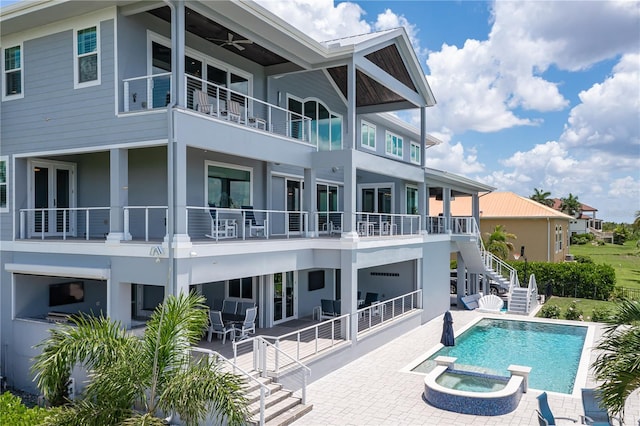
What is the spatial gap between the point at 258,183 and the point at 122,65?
22.3 ft

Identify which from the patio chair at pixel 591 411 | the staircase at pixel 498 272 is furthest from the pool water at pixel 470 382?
the staircase at pixel 498 272

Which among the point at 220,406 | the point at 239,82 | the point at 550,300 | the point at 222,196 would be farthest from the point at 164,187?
the point at 550,300

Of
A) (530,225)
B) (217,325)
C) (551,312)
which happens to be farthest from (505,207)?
(217,325)

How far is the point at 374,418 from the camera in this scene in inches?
467

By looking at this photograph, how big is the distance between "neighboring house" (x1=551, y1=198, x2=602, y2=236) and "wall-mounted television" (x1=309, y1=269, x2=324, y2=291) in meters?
69.5

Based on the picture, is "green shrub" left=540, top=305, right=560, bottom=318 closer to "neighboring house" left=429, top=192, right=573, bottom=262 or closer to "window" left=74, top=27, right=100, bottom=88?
"neighboring house" left=429, top=192, right=573, bottom=262

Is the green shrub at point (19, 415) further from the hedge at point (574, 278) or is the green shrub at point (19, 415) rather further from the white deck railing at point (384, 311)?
the hedge at point (574, 278)

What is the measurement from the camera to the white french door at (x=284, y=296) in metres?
18.3

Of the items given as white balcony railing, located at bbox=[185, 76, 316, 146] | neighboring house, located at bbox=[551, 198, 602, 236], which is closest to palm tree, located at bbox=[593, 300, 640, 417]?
white balcony railing, located at bbox=[185, 76, 316, 146]

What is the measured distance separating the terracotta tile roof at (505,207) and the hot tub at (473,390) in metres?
26.2

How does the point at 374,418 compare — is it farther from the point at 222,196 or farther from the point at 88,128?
the point at 88,128

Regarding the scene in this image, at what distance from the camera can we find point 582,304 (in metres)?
28.6

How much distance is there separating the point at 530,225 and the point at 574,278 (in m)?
8.25

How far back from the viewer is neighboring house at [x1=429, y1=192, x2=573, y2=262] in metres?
37.8
